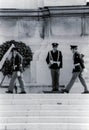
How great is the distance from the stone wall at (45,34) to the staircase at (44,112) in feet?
13.9

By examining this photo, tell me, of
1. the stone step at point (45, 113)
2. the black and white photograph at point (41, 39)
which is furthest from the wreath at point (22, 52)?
the stone step at point (45, 113)

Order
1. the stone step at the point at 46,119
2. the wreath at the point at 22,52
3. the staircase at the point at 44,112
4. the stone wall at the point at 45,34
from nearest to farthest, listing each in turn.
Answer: the staircase at the point at 44,112
the stone step at the point at 46,119
the stone wall at the point at 45,34
the wreath at the point at 22,52

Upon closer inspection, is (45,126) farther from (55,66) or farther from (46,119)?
(55,66)

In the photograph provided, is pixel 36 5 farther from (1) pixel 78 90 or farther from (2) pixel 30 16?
(1) pixel 78 90

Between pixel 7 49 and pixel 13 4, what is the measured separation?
1.87m

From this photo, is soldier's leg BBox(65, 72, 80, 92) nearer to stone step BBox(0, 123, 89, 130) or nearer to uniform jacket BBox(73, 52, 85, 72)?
uniform jacket BBox(73, 52, 85, 72)

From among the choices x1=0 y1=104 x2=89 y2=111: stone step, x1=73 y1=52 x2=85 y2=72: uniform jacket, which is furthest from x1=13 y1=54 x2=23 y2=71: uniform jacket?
x1=0 y1=104 x2=89 y2=111: stone step

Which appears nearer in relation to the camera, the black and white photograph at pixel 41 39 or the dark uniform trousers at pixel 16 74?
the dark uniform trousers at pixel 16 74

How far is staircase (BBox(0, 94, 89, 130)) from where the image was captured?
17.1m

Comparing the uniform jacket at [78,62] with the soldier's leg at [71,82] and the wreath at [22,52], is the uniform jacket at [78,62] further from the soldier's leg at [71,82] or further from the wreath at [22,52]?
Answer: the wreath at [22,52]

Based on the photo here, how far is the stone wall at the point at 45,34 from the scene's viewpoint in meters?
24.6

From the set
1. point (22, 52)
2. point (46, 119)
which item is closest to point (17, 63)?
point (22, 52)

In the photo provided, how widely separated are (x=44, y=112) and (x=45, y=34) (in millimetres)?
7122

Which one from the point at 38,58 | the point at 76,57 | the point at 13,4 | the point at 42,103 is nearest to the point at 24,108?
the point at 42,103
